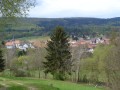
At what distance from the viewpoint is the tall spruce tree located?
2501 inches

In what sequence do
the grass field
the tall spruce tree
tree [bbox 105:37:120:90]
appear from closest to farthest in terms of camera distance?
tree [bbox 105:37:120:90], the grass field, the tall spruce tree

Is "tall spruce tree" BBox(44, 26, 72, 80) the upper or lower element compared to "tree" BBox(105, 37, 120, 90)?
lower

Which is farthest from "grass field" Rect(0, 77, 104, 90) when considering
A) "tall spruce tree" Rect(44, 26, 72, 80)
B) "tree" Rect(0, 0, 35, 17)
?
"tall spruce tree" Rect(44, 26, 72, 80)

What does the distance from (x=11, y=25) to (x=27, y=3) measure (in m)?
2.20

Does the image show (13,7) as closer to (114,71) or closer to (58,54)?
(114,71)

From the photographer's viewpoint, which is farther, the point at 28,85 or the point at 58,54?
the point at 58,54

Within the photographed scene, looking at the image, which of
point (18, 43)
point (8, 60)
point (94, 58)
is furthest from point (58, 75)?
point (18, 43)

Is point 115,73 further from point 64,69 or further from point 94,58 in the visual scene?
point 94,58

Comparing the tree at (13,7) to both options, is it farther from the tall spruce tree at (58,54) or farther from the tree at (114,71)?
the tall spruce tree at (58,54)

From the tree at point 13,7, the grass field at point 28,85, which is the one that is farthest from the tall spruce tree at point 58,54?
the tree at point 13,7

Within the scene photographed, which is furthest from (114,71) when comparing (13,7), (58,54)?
(58,54)

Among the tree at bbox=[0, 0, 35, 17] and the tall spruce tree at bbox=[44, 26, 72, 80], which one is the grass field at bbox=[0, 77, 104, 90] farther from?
the tall spruce tree at bbox=[44, 26, 72, 80]

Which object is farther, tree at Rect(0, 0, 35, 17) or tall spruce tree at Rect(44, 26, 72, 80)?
tall spruce tree at Rect(44, 26, 72, 80)

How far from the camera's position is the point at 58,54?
210 feet
